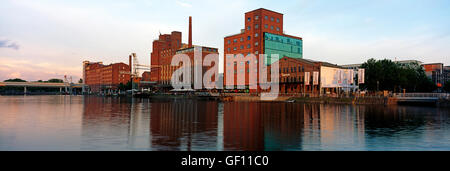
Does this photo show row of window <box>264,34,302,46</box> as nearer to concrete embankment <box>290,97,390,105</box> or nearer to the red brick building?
the red brick building

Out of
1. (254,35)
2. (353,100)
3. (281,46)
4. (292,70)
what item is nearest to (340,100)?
(353,100)

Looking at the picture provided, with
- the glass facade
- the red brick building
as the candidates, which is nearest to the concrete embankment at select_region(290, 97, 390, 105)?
the glass facade

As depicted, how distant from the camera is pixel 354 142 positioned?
72.6 ft

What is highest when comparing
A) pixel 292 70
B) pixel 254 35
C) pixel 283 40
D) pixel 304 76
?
pixel 254 35

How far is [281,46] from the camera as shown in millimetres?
143750

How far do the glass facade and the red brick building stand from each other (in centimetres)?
106

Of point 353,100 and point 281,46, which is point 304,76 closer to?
point 353,100

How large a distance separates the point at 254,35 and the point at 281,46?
15756 millimetres

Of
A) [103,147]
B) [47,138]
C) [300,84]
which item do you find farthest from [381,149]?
[300,84]

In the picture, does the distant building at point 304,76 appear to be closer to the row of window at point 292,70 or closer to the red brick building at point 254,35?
the row of window at point 292,70

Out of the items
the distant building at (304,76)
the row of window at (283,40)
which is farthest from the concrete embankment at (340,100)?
the row of window at (283,40)

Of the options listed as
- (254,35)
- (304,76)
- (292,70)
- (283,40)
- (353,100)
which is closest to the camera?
(353,100)
